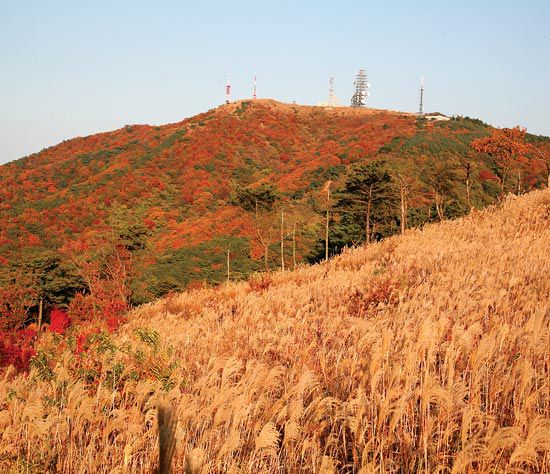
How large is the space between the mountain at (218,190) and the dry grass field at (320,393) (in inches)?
833

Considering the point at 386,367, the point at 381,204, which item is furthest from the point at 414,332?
the point at 381,204

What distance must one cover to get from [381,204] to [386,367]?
3022cm

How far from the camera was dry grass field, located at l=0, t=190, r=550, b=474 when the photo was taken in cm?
248

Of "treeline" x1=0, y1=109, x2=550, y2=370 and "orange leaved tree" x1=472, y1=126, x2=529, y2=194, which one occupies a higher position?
"orange leaved tree" x1=472, y1=126, x2=529, y2=194

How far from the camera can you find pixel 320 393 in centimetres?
342

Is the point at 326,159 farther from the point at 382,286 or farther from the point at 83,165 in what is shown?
the point at 382,286

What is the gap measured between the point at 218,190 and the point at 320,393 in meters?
61.9

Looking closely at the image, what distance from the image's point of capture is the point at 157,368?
4410mm

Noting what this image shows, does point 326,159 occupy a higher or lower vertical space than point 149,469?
higher

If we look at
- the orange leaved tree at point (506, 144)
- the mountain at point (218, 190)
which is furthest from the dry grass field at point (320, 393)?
the orange leaved tree at point (506, 144)

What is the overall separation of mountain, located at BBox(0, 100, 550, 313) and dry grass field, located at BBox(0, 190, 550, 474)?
2116 centimetres

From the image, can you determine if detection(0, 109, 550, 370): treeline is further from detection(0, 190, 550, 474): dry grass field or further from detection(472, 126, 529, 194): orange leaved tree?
detection(0, 190, 550, 474): dry grass field

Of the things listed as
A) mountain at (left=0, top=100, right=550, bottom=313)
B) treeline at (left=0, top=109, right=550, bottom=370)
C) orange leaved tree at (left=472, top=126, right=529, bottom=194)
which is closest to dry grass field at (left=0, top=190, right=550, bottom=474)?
treeline at (left=0, top=109, right=550, bottom=370)

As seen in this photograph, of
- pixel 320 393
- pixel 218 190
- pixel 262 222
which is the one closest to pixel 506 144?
pixel 262 222
